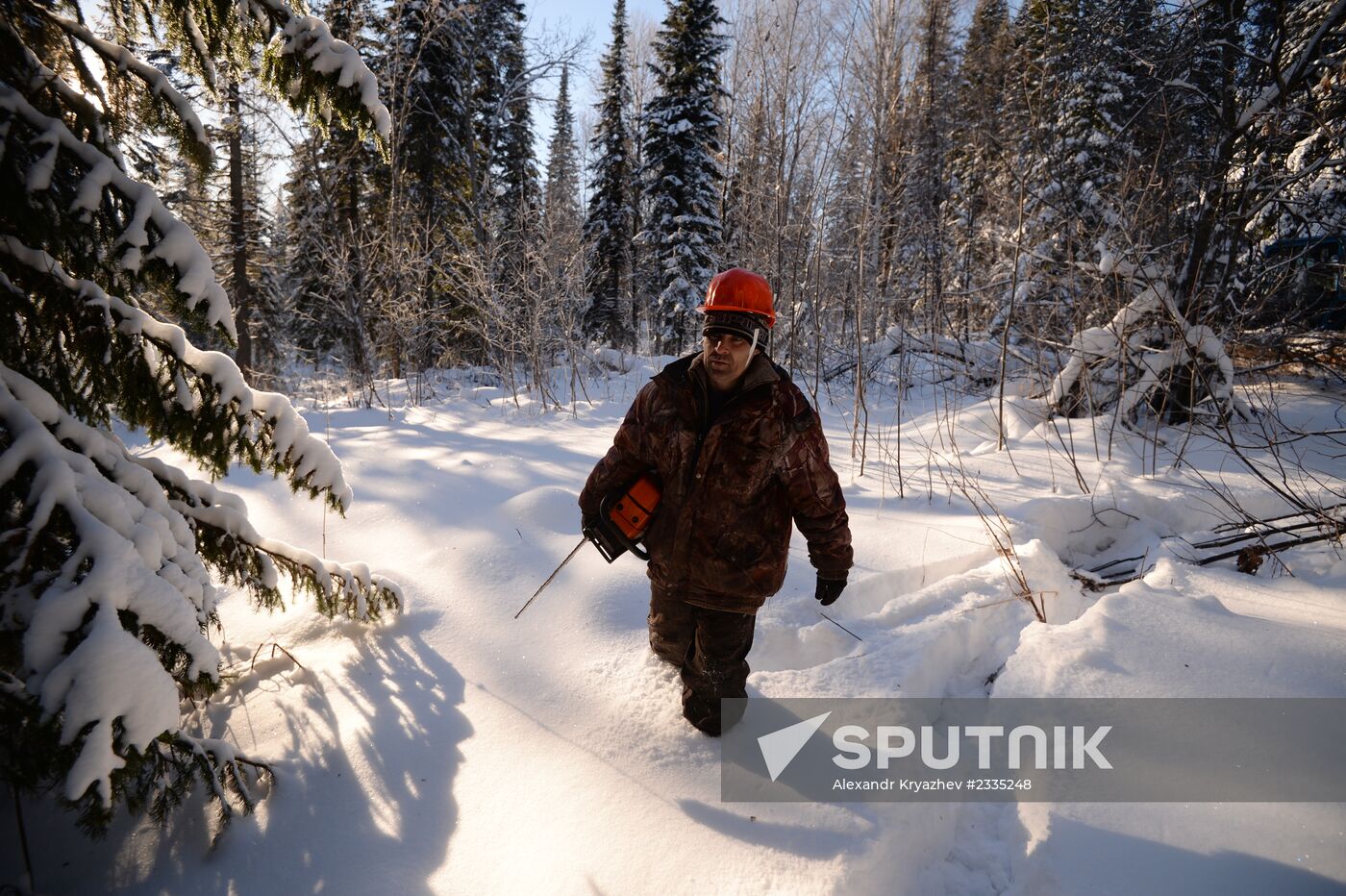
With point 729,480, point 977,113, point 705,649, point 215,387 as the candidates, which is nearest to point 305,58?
point 215,387

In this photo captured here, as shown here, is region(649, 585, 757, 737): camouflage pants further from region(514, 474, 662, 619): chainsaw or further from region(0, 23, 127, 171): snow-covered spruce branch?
region(0, 23, 127, 171): snow-covered spruce branch

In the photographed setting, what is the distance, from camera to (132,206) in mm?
1610

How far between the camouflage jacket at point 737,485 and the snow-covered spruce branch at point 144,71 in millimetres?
1878

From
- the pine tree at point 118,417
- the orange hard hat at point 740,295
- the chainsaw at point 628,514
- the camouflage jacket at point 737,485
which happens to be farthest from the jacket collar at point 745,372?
the pine tree at point 118,417

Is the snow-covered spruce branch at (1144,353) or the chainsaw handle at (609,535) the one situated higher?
the snow-covered spruce branch at (1144,353)

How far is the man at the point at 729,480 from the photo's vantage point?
201 cm

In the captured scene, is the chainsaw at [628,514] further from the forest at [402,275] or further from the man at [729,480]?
the forest at [402,275]

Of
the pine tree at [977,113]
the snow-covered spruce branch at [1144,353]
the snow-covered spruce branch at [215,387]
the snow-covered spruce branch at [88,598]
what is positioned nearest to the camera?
the snow-covered spruce branch at [88,598]

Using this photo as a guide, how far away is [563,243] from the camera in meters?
12.6

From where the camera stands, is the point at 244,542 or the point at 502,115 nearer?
the point at 244,542

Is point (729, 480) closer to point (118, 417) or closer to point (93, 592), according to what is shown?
point (93, 592)

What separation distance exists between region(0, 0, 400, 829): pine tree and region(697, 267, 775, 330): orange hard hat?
1.32m

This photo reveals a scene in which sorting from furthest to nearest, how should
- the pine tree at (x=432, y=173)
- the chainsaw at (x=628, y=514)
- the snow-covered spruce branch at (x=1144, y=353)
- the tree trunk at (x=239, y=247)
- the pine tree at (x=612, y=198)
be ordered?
1. the pine tree at (x=612, y=198)
2. the tree trunk at (x=239, y=247)
3. the pine tree at (x=432, y=173)
4. the snow-covered spruce branch at (x=1144, y=353)
5. the chainsaw at (x=628, y=514)

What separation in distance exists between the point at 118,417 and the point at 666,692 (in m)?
2.21
